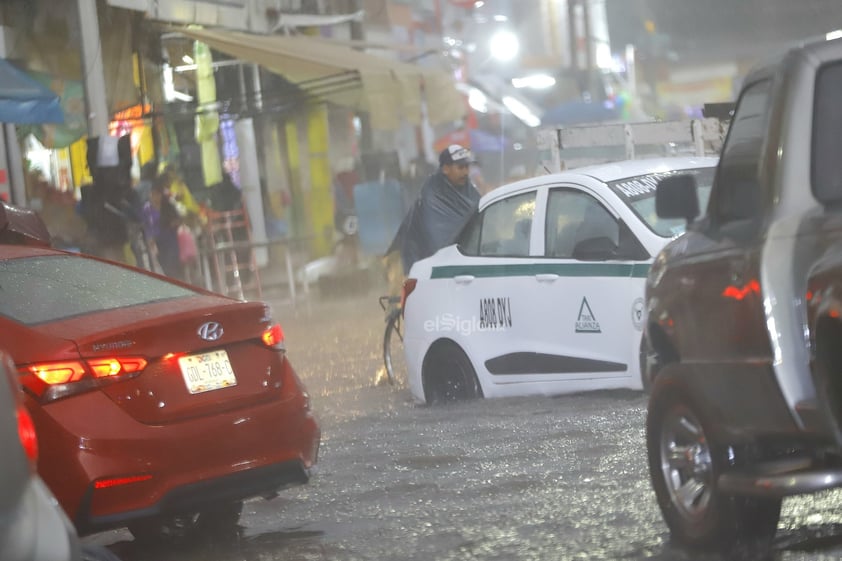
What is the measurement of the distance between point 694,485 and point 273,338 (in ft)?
7.39

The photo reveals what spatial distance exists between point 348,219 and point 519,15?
43.3 meters

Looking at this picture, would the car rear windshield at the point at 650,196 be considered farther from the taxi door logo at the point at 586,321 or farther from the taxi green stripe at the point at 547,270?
the taxi door logo at the point at 586,321

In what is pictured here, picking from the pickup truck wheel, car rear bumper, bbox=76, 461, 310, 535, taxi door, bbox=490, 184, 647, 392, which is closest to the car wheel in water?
car rear bumper, bbox=76, 461, 310, 535

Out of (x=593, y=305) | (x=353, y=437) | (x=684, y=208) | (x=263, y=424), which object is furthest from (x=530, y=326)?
(x=684, y=208)

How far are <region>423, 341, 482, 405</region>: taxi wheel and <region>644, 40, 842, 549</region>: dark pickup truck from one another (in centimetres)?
454

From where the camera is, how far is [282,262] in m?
26.0

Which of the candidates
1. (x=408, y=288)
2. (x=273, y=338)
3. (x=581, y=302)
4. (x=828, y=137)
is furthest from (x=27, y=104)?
Result: (x=828, y=137)

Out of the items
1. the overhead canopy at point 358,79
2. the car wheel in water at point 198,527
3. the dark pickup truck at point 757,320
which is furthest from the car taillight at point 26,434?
the overhead canopy at point 358,79

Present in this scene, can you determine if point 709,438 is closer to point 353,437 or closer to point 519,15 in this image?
point 353,437

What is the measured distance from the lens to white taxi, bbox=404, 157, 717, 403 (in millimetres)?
9602

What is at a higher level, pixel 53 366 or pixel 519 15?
pixel 519 15

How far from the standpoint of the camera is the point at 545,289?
33.4 ft

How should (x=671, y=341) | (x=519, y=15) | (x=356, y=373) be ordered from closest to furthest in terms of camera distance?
(x=671, y=341) < (x=356, y=373) < (x=519, y=15)

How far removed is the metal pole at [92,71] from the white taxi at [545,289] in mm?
8920
